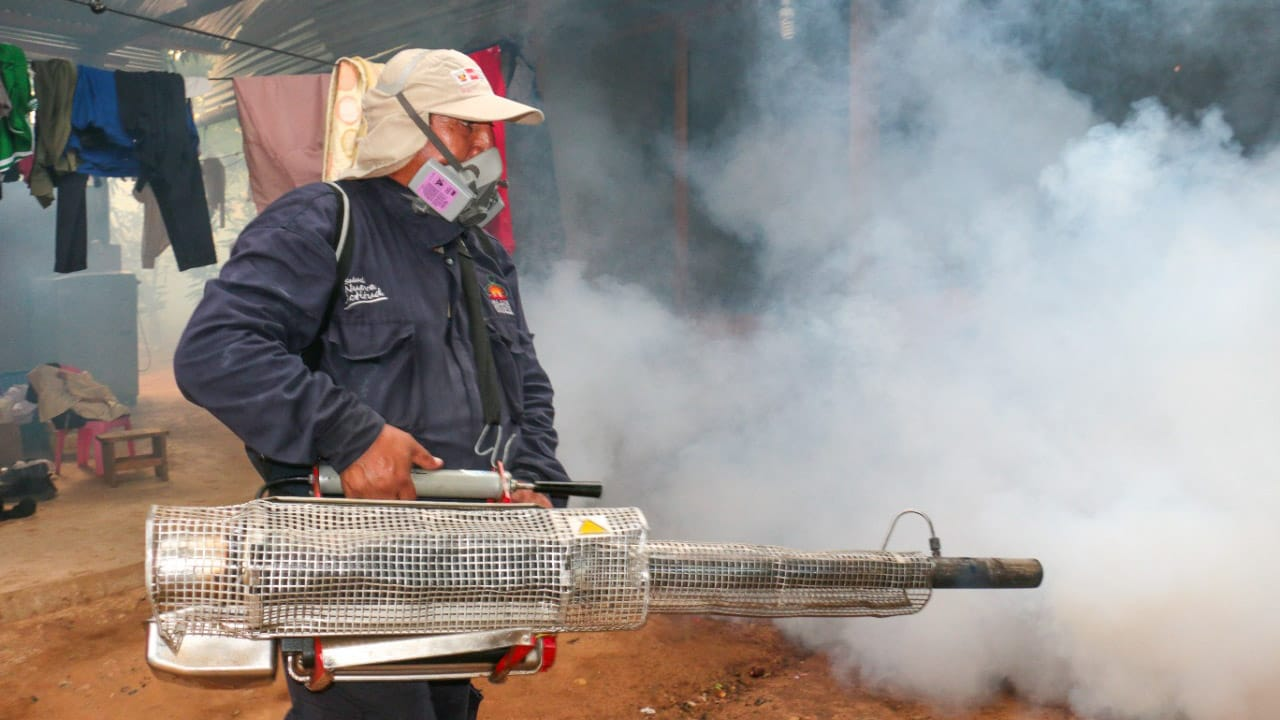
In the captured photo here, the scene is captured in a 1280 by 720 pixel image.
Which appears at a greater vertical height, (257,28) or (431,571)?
(257,28)

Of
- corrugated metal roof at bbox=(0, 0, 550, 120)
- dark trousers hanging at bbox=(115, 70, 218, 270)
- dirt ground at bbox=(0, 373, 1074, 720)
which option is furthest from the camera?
corrugated metal roof at bbox=(0, 0, 550, 120)

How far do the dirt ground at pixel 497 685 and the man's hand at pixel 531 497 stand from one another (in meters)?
2.11

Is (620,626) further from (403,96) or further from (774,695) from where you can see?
(774,695)

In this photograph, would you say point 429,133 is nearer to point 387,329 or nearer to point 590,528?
point 387,329


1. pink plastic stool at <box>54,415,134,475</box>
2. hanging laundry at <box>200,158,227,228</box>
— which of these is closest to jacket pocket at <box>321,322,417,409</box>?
hanging laundry at <box>200,158,227,228</box>

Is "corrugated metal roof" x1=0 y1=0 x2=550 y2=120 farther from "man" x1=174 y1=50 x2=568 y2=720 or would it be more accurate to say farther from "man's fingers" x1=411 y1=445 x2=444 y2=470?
"man's fingers" x1=411 y1=445 x2=444 y2=470

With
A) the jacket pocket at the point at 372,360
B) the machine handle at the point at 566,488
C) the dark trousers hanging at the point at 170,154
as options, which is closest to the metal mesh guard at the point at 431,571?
the machine handle at the point at 566,488

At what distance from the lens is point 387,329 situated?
184cm

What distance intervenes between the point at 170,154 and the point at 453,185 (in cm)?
469

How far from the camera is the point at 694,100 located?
267 inches

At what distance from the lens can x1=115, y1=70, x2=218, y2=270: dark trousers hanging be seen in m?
5.50

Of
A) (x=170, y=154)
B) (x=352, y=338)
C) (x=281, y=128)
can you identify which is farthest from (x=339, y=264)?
(x=170, y=154)

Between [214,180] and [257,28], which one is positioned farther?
[214,180]

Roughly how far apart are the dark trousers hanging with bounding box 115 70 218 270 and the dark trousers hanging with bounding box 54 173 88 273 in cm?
39
